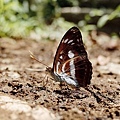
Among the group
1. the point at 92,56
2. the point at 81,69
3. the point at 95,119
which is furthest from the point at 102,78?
the point at 92,56

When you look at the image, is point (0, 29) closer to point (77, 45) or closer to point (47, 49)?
point (47, 49)

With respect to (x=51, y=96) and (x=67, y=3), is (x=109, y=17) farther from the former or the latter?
(x=51, y=96)

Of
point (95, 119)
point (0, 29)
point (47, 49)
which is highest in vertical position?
point (0, 29)

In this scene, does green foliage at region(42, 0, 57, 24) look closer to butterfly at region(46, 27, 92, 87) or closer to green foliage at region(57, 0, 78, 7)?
green foliage at region(57, 0, 78, 7)

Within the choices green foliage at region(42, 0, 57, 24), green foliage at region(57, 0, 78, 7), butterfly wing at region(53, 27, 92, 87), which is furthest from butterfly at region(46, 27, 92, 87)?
green foliage at region(57, 0, 78, 7)

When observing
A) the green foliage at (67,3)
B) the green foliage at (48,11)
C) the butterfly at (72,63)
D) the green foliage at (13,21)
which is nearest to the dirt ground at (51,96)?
the butterfly at (72,63)

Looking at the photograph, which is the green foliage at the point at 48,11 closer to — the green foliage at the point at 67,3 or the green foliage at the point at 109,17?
the green foliage at the point at 67,3

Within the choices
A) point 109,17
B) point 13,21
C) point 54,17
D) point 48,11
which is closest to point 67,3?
point 48,11
